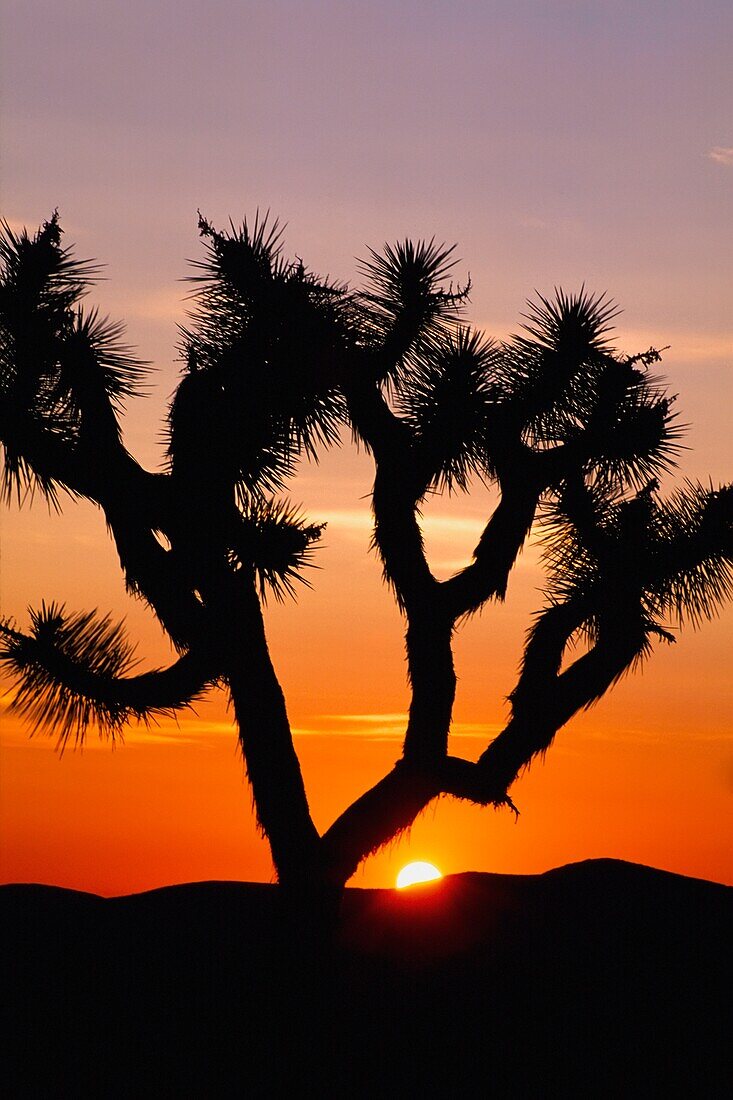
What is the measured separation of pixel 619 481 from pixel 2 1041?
21.0 ft

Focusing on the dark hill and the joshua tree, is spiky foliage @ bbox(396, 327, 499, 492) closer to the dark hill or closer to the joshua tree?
the joshua tree

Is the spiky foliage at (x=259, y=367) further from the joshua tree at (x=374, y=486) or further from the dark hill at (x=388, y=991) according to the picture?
the dark hill at (x=388, y=991)

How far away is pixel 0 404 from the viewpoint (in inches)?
274

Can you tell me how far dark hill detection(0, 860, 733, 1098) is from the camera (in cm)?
805

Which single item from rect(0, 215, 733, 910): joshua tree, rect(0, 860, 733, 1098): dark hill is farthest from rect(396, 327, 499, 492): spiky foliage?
rect(0, 860, 733, 1098): dark hill

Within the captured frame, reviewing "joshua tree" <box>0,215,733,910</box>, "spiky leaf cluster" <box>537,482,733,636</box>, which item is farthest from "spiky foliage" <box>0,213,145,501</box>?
"spiky leaf cluster" <box>537,482,733,636</box>

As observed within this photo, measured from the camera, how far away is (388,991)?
906 centimetres

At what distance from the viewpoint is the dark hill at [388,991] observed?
8.05 metres

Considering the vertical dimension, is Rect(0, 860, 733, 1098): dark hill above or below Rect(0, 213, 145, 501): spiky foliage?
below

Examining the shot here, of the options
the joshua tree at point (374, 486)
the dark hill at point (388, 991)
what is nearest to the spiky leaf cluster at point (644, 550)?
the joshua tree at point (374, 486)

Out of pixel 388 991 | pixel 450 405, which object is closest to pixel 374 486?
pixel 450 405

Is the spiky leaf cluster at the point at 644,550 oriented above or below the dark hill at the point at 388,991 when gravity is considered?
above

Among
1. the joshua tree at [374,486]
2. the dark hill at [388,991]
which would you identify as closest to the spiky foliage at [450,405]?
the joshua tree at [374,486]

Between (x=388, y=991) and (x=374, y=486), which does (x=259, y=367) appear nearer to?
(x=374, y=486)
